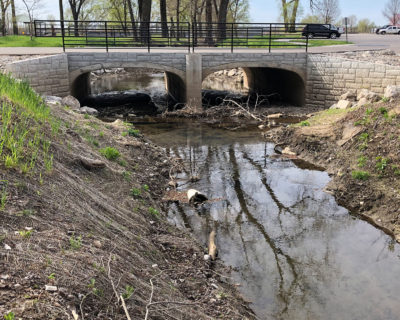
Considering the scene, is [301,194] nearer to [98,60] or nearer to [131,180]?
[131,180]

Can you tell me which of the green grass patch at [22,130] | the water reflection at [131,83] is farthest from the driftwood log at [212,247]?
the water reflection at [131,83]

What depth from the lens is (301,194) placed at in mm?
9891

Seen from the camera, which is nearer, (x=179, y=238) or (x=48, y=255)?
(x=48, y=255)

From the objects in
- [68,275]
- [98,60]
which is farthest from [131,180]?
[98,60]

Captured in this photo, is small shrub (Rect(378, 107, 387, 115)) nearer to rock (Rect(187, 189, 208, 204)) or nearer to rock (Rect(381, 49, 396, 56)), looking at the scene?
rock (Rect(187, 189, 208, 204))

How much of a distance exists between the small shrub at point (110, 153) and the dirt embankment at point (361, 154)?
4922 millimetres

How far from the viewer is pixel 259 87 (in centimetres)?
2545

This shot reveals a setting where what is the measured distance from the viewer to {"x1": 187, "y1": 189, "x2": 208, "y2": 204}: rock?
30.1ft

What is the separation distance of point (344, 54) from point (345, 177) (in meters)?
11.4

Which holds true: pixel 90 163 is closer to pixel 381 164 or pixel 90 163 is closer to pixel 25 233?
pixel 25 233

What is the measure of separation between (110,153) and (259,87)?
17.3 meters

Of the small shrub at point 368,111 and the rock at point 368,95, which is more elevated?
the rock at point 368,95

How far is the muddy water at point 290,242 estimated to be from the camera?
19.8 feet

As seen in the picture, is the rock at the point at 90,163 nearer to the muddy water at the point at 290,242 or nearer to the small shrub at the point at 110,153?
the small shrub at the point at 110,153
